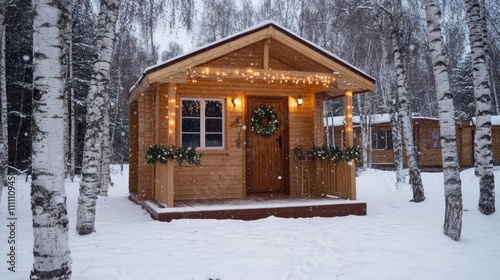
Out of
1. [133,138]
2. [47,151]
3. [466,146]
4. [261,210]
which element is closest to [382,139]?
[466,146]

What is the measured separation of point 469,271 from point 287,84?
19.1ft

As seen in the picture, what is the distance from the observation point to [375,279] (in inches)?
158

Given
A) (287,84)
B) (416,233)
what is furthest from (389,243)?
(287,84)

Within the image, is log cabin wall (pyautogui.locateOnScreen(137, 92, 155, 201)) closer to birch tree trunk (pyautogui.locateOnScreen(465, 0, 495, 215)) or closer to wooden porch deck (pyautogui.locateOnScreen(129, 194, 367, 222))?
wooden porch deck (pyautogui.locateOnScreen(129, 194, 367, 222))

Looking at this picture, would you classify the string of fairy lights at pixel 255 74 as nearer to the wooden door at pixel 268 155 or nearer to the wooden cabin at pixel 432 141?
the wooden door at pixel 268 155

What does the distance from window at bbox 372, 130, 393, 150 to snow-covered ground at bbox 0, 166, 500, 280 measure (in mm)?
14363

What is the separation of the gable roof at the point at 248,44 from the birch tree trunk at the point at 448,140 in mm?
2341

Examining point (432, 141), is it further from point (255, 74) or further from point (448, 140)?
point (448, 140)

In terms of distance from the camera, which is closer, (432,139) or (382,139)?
(432,139)

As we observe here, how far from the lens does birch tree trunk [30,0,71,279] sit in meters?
3.10

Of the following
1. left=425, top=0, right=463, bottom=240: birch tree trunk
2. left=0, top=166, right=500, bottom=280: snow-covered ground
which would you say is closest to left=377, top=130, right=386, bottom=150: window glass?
left=0, top=166, right=500, bottom=280: snow-covered ground

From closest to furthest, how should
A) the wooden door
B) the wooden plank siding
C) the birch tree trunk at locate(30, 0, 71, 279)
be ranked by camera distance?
the birch tree trunk at locate(30, 0, 71, 279)
the wooden door
the wooden plank siding

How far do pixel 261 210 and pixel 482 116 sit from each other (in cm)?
440

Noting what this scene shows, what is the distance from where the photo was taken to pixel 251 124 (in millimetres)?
8883
